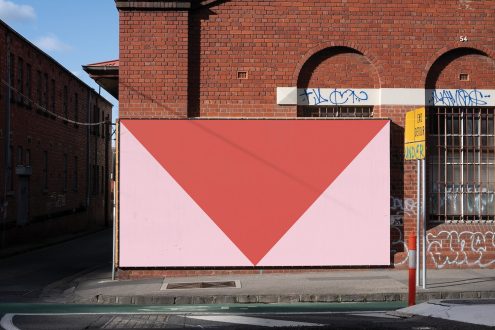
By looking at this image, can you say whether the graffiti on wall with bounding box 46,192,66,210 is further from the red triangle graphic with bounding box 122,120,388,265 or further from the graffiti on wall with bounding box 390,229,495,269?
the graffiti on wall with bounding box 390,229,495,269

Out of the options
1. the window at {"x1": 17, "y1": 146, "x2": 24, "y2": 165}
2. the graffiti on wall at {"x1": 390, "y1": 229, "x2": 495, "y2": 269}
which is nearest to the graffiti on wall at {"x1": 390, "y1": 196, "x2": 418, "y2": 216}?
the graffiti on wall at {"x1": 390, "y1": 229, "x2": 495, "y2": 269}

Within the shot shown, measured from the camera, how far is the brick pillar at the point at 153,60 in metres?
14.2

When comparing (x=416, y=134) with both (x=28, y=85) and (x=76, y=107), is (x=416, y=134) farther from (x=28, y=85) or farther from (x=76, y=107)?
(x=76, y=107)

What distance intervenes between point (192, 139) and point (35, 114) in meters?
15.4

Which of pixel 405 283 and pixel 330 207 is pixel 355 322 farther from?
pixel 330 207

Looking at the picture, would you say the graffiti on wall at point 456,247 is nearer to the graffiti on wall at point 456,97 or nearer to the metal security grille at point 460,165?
the metal security grille at point 460,165

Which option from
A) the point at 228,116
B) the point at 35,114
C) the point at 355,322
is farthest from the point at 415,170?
the point at 35,114

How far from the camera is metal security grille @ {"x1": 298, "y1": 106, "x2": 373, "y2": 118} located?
14.7 meters

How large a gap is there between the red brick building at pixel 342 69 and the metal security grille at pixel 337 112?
0.07ft

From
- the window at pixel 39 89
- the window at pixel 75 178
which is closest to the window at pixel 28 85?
the window at pixel 39 89

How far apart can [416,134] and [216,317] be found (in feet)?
16.8

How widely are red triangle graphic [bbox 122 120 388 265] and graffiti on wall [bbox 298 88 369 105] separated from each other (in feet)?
2.05

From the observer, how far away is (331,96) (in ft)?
47.8

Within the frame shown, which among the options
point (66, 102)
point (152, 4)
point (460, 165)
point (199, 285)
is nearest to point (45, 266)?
point (199, 285)
